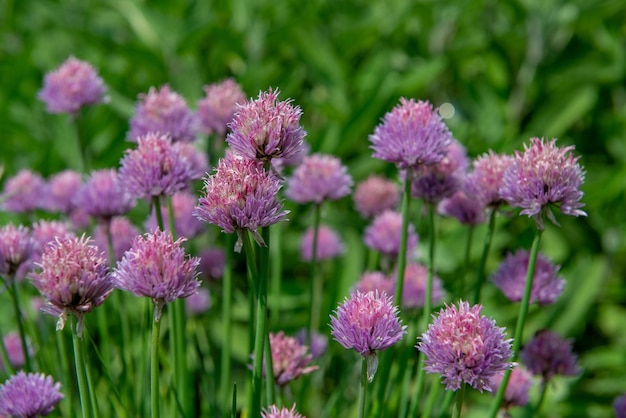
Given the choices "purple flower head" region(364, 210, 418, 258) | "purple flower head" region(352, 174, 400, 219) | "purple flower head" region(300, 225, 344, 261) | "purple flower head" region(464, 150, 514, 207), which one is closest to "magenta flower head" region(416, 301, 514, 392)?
"purple flower head" region(464, 150, 514, 207)

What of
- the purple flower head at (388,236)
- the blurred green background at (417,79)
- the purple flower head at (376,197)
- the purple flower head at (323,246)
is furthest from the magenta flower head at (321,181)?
the blurred green background at (417,79)

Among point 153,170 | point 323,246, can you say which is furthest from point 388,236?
point 153,170

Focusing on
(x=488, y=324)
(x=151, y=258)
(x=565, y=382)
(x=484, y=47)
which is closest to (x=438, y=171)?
(x=488, y=324)

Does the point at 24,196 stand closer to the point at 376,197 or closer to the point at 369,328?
the point at 376,197

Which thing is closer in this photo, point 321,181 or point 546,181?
point 546,181

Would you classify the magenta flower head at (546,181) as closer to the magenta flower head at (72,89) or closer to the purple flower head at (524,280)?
the purple flower head at (524,280)

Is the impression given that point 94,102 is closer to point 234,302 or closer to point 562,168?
point 234,302
